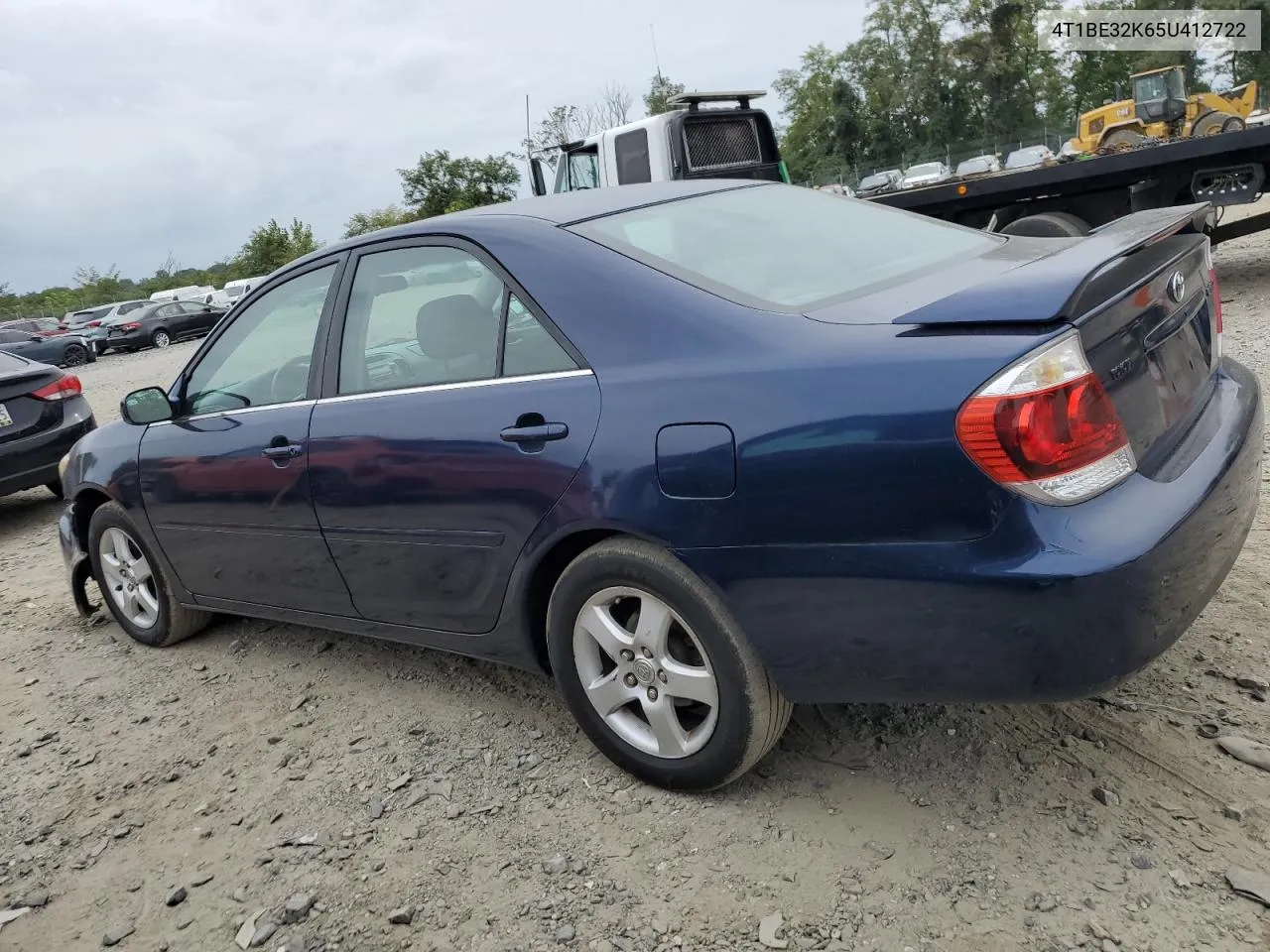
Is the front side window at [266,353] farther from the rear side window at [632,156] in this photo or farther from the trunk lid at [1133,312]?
the rear side window at [632,156]

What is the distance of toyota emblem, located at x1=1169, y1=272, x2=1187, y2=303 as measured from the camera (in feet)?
8.31

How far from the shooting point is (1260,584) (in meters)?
3.46

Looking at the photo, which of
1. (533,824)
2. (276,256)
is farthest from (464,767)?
(276,256)

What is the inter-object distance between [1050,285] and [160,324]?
106 feet

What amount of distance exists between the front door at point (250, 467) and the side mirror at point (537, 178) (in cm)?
813

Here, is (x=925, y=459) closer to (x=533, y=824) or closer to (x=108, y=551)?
(x=533, y=824)

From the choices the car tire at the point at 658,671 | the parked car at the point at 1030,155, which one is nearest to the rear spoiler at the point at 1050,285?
the car tire at the point at 658,671

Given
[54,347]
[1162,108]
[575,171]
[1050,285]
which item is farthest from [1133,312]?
[54,347]

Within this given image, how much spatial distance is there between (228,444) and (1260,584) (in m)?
3.57

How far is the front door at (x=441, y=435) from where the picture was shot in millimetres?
2740

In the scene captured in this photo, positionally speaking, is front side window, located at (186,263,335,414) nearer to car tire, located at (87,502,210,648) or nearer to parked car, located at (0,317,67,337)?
car tire, located at (87,502,210,648)

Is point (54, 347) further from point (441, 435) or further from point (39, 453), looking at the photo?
point (441, 435)

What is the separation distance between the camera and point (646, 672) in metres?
2.68

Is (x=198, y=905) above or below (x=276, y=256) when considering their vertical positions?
below
